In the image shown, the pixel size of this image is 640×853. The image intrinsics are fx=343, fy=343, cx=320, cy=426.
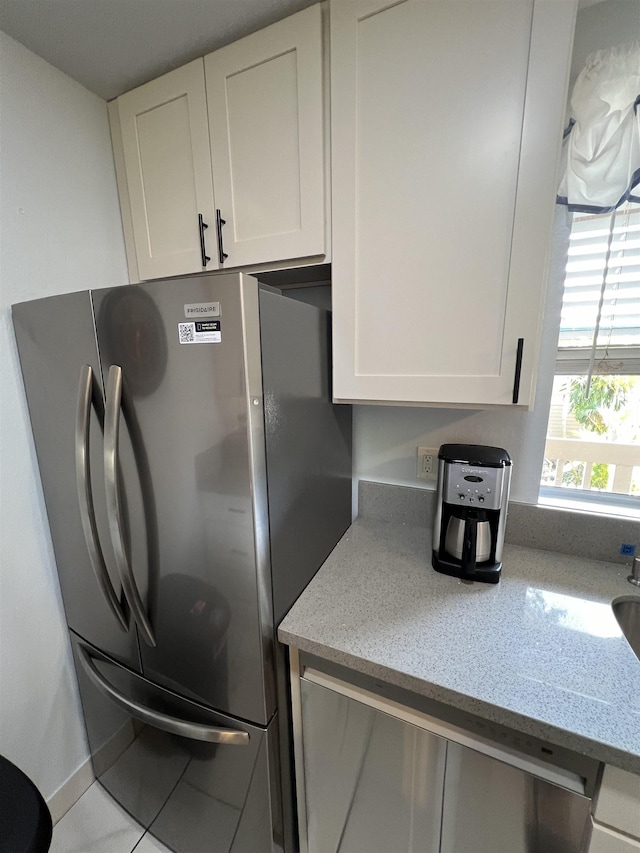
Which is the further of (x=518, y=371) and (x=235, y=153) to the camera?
(x=235, y=153)

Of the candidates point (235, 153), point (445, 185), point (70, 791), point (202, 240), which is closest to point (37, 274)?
point (202, 240)

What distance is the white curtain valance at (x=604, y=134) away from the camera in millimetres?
812

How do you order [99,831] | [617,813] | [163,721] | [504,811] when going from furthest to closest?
[99,831], [163,721], [504,811], [617,813]

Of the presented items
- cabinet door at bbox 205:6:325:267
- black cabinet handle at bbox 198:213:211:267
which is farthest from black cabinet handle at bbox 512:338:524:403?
black cabinet handle at bbox 198:213:211:267

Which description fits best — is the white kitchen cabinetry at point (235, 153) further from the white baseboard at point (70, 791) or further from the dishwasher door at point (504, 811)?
the white baseboard at point (70, 791)

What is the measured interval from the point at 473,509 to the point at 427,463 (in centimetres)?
29

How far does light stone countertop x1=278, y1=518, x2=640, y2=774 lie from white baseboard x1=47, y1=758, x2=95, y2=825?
1212 mm

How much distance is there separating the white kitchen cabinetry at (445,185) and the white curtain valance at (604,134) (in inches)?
9.8

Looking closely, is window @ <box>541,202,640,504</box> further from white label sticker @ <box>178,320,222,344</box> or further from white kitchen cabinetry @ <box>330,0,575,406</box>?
white label sticker @ <box>178,320,222,344</box>

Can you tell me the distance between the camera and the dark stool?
67 cm

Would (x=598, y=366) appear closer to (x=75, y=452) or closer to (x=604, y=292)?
(x=604, y=292)

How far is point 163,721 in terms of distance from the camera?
3.05ft

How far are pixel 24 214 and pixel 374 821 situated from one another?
74.5 inches

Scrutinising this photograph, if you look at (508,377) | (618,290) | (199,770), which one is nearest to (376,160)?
(508,377)
